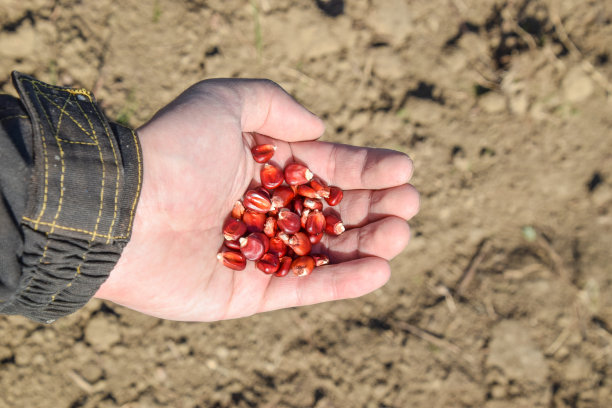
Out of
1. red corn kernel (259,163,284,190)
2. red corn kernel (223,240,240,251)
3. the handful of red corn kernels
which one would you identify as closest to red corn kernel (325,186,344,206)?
the handful of red corn kernels

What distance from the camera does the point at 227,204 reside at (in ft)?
11.3

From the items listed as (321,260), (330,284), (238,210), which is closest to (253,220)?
(238,210)

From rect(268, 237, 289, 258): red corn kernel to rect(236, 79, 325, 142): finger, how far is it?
30.0 inches

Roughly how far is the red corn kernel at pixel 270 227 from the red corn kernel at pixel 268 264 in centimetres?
25

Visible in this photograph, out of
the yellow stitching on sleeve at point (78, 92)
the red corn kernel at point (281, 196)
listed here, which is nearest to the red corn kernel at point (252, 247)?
the red corn kernel at point (281, 196)

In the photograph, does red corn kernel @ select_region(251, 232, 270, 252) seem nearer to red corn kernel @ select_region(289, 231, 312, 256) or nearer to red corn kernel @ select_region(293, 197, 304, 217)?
red corn kernel @ select_region(289, 231, 312, 256)

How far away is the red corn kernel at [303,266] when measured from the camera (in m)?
3.29

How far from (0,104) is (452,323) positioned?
144 inches

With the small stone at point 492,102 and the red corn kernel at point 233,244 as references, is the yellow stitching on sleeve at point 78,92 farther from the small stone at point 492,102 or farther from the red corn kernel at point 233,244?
the small stone at point 492,102

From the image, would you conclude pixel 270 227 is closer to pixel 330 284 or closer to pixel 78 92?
pixel 330 284

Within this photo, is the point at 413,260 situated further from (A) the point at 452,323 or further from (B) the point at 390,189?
(B) the point at 390,189

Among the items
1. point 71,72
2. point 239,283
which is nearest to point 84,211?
point 239,283

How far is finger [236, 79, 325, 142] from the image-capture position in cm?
330

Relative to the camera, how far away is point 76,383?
375cm
